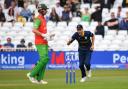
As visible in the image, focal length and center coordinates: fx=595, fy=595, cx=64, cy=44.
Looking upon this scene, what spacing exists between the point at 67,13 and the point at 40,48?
13615 mm

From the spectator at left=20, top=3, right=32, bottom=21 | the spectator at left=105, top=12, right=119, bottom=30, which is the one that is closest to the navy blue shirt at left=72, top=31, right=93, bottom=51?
the spectator at left=105, top=12, right=119, bottom=30

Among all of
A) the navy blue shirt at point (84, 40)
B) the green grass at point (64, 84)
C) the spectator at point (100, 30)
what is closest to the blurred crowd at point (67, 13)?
the spectator at point (100, 30)

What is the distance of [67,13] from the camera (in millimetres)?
31672

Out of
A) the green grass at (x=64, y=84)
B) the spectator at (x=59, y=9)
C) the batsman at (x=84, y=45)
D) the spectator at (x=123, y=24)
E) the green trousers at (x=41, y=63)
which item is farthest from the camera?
the spectator at (x=59, y=9)

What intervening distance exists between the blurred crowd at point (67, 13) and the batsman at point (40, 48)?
41.5 ft

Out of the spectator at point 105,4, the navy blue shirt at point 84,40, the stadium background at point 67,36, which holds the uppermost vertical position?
the navy blue shirt at point 84,40

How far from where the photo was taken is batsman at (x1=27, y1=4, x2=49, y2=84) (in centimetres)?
1803

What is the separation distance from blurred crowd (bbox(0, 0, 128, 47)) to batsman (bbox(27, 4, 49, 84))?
12.7m

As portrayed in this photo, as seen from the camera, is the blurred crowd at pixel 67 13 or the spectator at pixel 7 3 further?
the spectator at pixel 7 3

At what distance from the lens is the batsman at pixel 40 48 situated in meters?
18.0

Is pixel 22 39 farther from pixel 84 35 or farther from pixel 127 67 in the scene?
pixel 84 35

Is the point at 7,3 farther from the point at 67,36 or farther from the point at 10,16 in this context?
the point at 67,36

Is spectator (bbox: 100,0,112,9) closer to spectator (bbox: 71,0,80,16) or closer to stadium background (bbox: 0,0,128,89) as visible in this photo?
stadium background (bbox: 0,0,128,89)

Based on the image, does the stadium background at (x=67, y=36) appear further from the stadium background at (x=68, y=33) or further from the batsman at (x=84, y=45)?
the batsman at (x=84, y=45)
